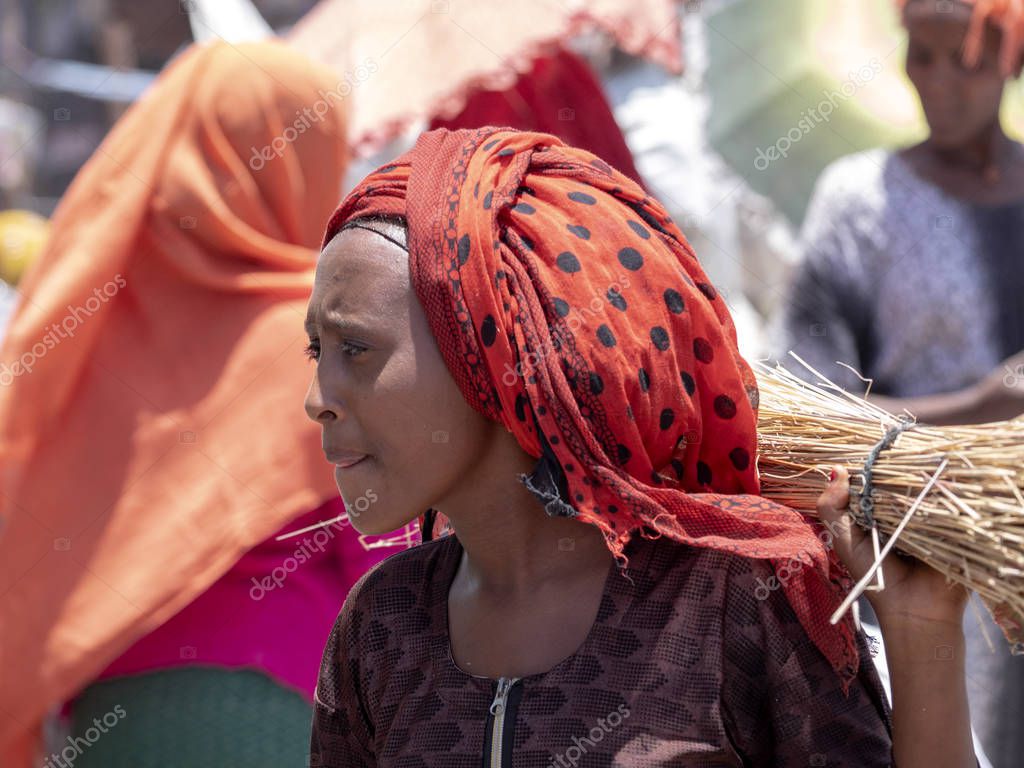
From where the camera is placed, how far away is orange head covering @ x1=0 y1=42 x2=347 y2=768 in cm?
280

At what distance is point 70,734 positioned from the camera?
9.19 feet

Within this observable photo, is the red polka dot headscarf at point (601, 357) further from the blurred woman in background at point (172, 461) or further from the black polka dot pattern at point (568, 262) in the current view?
the blurred woman in background at point (172, 461)

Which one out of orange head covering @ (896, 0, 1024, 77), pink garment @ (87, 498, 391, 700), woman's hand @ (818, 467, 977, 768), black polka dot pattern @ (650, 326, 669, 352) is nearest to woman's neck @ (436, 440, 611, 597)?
black polka dot pattern @ (650, 326, 669, 352)

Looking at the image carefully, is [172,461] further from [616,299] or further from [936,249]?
[936,249]

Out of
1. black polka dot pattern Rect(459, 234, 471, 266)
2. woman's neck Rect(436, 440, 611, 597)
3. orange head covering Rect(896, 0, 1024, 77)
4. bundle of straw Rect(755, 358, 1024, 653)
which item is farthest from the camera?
orange head covering Rect(896, 0, 1024, 77)

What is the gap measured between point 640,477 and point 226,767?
59.4 inches

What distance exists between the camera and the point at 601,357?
5.01 feet

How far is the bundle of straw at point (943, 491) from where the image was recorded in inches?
57.4

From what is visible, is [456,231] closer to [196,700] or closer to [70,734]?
[196,700]

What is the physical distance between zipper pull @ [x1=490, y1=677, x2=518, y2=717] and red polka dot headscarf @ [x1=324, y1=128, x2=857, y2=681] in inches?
8.9

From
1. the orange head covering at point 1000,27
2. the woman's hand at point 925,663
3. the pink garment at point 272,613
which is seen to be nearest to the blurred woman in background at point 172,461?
the pink garment at point 272,613

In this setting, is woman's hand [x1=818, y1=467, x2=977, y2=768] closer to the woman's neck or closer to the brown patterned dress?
the brown patterned dress

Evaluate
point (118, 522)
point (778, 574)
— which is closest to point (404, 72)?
point (118, 522)

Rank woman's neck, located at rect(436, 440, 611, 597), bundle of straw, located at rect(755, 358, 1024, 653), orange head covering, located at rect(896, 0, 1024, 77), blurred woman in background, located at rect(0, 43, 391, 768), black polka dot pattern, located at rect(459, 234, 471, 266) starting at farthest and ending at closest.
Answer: orange head covering, located at rect(896, 0, 1024, 77) → blurred woman in background, located at rect(0, 43, 391, 768) → woman's neck, located at rect(436, 440, 611, 597) → black polka dot pattern, located at rect(459, 234, 471, 266) → bundle of straw, located at rect(755, 358, 1024, 653)
